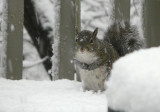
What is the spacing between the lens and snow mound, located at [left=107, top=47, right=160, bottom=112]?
1.18m

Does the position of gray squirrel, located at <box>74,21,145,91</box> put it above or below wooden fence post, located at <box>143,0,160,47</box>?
below

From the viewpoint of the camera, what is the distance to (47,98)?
256 centimetres

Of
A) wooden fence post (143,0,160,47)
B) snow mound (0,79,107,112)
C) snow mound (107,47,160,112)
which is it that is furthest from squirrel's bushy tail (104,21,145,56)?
snow mound (107,47,160,112)

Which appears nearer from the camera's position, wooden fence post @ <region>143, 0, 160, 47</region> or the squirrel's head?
the squirrel's head

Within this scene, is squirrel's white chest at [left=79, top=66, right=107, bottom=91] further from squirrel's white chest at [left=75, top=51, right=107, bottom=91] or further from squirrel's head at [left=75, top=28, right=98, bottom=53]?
squirrel's head at [left=75, top=28, right=98, bottom=53]

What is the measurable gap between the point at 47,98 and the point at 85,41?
90 centimetres

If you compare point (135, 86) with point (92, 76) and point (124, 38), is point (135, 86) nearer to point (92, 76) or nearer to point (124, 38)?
point (92, 76)

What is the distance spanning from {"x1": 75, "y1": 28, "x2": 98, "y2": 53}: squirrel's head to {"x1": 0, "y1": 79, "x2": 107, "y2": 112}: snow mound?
0.91 ft

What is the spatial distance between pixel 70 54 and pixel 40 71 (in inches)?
84.5

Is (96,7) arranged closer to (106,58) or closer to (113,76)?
(106,58)

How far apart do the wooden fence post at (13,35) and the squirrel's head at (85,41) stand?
43 cm

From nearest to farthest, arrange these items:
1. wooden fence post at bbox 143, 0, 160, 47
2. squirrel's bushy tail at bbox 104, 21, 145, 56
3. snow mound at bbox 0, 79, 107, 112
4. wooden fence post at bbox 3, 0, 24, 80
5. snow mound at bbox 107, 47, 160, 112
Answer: snow mound at bbox 107, 47, 160, 112
snow mound at bbox 0, 79, 107, 112
wooden fence post at bbox 3, 0, 24, 80
wooden fence post at bbox 143, 0, 160, 47
squirrel's bushy tail at bbox 104, 21, 145, 56

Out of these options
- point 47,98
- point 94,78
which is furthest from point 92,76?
point 47,98

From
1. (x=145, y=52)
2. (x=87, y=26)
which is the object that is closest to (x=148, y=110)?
(x=145, y=52)
